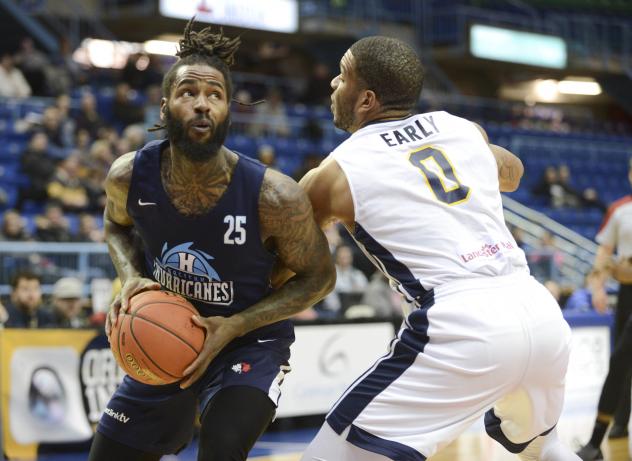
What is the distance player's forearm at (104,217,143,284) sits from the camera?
3717mm

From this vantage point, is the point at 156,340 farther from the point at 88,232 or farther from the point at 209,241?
the point at 88,232

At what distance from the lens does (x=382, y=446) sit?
296 cm

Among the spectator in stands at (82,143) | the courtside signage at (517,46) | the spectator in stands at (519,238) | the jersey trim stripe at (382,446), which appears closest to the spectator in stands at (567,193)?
the spectator in stands at (519,238)

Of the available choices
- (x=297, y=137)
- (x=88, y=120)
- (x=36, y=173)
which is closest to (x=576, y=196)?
(x=297, y=137)

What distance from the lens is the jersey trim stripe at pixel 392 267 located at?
3.11m

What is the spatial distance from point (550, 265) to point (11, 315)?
23.0 feet

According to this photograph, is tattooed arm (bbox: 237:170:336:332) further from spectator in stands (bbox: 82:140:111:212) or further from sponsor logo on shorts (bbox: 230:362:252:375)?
spectator in stands (bbox: 82:140:111:212)

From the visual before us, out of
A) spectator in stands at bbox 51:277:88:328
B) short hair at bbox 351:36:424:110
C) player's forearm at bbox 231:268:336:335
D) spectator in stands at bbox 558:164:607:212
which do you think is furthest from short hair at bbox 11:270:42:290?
spectator in stands at bbox 558:164:607:212

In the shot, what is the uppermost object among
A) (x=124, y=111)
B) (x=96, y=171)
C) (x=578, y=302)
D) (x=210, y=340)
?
(x=124, y=111)

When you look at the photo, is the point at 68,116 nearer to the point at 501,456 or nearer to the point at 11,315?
the point at 11,315

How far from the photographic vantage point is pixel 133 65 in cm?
1521

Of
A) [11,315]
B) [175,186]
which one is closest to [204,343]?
[175,186]

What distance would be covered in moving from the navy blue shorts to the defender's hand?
0.10 m

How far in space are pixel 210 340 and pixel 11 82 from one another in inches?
409
